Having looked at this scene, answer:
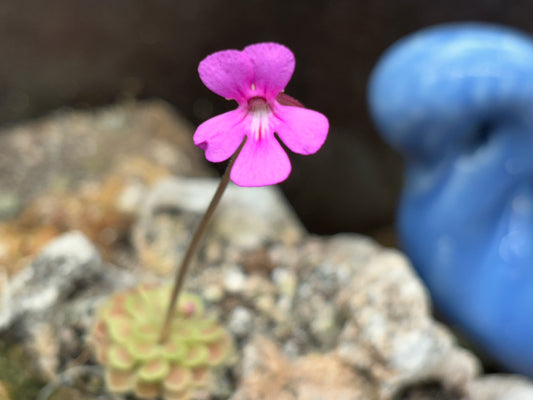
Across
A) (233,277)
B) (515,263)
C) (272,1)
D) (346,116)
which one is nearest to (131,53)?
(272,1)

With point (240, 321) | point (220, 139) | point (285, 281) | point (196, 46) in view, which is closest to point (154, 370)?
point (240, 321)

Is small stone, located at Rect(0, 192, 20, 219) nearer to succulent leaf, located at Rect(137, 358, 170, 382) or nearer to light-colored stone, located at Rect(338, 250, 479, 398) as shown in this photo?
succulent leaf, located at Rect(137, 358, 170, 382)

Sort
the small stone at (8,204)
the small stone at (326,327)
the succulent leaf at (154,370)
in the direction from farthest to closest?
1. the small stone at (8,204)
2. the small stone at (326,327)
3. the succulent leaf at (154,370)

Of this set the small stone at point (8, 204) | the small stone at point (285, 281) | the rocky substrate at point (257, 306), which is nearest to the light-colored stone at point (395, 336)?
the rocky substrate at point (257, 306)

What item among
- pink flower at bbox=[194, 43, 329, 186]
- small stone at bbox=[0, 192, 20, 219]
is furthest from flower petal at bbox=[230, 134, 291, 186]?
small stone at bbox=[0, 192, 20, 219]

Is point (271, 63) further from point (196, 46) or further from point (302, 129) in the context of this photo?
point (196, 46)

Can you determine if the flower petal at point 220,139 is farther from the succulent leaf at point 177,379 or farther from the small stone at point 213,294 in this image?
the small stone at point 213,294
